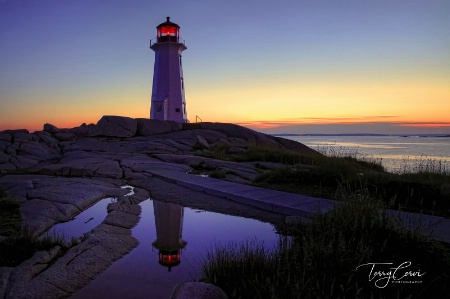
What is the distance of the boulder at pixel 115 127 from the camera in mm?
26375

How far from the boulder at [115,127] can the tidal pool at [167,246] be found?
775 inches

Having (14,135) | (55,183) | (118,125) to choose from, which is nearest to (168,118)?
(118,125)

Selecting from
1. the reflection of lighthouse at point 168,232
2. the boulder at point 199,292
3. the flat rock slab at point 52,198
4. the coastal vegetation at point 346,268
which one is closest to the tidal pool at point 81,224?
the flat rock slab at point 52,198

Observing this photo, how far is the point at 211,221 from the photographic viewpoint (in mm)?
6559

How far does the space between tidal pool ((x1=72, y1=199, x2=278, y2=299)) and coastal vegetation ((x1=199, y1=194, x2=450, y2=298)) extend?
1.43 feet

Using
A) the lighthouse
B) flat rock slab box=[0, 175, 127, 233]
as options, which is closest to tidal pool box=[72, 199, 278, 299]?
flat rock slab box=[0, 175, 127, 233]

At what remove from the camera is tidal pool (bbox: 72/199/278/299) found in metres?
3.84

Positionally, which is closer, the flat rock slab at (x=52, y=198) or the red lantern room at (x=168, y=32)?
the flat rock slab at (x=52, y=198)

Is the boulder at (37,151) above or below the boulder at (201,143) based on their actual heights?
below

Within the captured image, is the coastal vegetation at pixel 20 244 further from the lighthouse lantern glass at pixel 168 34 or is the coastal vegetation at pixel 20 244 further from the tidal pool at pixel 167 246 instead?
the lighthouse lantern glass at pixel 168 34

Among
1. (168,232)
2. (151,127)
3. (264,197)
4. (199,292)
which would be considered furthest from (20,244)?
(151,127)
